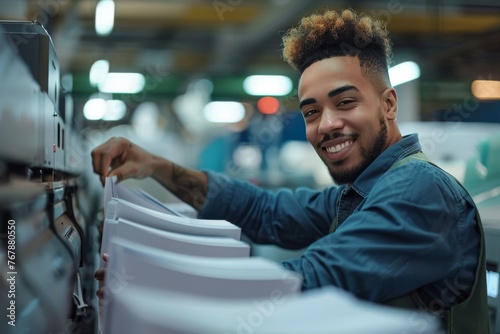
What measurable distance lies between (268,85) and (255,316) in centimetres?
870

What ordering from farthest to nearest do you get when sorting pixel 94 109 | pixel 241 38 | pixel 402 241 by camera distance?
pixel 94 109, pixel 241 38, pixel 402 241

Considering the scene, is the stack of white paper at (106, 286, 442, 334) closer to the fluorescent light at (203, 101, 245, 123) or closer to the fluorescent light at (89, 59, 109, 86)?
the fluorescent light at (89, 59, 109, 86)

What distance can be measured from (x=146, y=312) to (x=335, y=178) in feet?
3.77

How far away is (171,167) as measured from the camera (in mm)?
2035

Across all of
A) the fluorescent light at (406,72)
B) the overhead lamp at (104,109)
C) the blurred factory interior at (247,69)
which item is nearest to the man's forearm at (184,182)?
the blurred factory interior at (247,69)

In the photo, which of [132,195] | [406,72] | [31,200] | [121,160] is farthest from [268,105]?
[31,200]

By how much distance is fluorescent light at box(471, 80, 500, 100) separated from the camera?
22.7 feet

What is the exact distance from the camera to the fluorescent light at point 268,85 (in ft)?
28.6

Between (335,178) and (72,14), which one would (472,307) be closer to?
(335,178)

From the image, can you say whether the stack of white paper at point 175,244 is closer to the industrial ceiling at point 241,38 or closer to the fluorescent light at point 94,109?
the industrial ceiling at point 241,38

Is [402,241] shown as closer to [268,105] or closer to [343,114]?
[343,114]

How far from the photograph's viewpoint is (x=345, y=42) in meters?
1.58

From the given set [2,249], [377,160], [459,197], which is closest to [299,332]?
[2,249]

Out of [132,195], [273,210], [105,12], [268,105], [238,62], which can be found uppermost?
[238,62]
